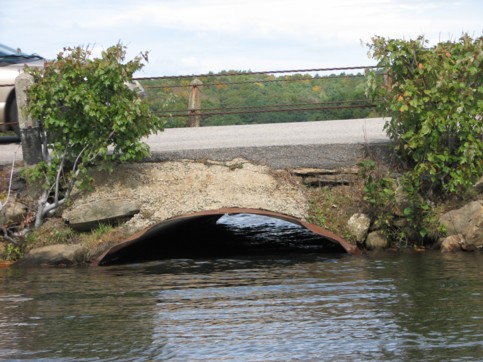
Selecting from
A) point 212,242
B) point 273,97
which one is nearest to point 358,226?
point 212,242

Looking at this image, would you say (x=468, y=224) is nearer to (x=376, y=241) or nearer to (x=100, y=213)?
(x=376, y=241)

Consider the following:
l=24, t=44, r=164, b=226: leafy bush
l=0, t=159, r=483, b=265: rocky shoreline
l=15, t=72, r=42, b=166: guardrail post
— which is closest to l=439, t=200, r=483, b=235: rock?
l=0, t=159, r=483, b=265: rocky shoreline

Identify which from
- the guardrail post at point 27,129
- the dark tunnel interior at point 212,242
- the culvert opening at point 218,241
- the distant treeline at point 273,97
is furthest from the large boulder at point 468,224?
the distant treeline at point 273,97

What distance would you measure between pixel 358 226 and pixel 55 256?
4.42 m

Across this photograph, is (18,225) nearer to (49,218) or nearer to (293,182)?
(49,218)

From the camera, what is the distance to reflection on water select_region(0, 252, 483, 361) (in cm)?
841

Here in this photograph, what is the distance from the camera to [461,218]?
13414 mm

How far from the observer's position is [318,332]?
895cm

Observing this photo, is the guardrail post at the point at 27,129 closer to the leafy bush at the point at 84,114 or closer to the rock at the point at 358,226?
the leafy bush at the point at 84,114

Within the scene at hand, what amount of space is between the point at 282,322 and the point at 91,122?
5.48 m

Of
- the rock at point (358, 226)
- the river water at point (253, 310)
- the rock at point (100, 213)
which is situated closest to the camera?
the river water at point (253, 310)

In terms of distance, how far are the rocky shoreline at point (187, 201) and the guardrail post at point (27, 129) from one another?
0.60 metres

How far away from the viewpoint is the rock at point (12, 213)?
1387 cm

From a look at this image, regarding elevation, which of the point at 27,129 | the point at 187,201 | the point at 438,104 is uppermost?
the point at 438,104
